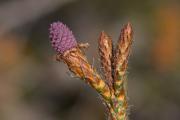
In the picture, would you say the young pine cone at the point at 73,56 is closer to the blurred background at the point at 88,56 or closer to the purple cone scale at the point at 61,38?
the purple cone scale at the point at 61,38

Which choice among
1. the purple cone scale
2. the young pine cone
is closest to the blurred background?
the young pine cone

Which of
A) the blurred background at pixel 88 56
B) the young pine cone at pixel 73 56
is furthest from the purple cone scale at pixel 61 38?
the blurred background at pixel 88 56

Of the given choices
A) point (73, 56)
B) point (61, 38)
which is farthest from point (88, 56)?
point (61, 38)

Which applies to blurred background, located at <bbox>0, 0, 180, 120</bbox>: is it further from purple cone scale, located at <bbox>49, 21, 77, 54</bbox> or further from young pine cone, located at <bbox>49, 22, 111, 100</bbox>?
purple cone scale, located at <bbox>49, 21, 77, 54</bbox>

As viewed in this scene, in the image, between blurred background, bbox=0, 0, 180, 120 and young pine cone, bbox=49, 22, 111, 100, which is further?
blurred background, bbox=0, 0, 180, 120

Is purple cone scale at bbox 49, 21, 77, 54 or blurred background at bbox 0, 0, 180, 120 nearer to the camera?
purple cone scale at bbox 49, 21, 77, 54

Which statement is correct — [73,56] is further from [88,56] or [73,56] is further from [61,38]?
[88,56]

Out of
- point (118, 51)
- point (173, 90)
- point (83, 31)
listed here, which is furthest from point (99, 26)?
point (118, 51)
